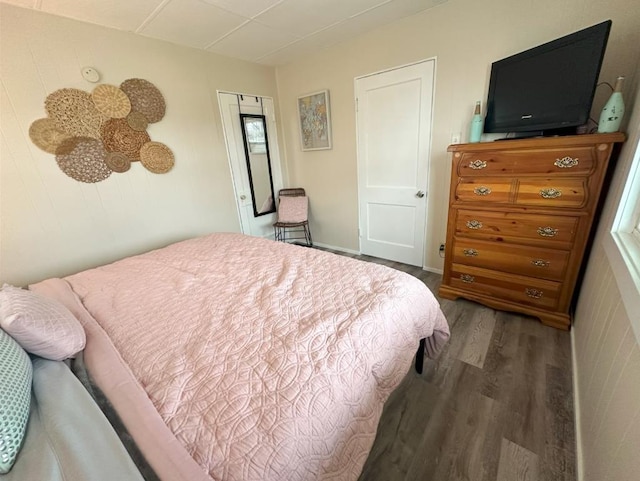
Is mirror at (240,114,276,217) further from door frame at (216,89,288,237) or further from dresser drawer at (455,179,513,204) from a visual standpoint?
dresser drawer at (455,179,513,204)

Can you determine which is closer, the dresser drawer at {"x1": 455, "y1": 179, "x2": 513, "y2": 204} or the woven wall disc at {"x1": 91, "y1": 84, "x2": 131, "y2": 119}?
the dresser drawer at {"x1": 455, "y1": 179, "x2": 513, "y2": 204}

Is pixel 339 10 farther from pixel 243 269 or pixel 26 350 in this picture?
pixel 26 350

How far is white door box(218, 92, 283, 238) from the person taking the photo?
2.96 meters

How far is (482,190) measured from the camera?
1897mm

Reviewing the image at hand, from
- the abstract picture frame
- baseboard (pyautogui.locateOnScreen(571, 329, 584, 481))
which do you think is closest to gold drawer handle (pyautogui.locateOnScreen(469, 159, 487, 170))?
baseboard (pyautogui.locateOnScreen(571, 329, 584, 481))

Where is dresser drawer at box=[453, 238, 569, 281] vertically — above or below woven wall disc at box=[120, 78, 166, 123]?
below

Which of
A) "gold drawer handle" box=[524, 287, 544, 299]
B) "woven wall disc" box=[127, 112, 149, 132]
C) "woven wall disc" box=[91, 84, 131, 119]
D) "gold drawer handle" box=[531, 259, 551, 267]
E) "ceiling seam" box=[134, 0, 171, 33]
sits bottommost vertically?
"gold drawer handle" box=[524, 287, 544, 299]

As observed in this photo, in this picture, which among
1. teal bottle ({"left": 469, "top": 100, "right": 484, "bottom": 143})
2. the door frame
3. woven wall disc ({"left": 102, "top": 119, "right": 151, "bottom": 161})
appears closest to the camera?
teal bottle ({"left": 469, "top": 100, "right": 484, "bottom": 143})

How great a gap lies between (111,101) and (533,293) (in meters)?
3.59

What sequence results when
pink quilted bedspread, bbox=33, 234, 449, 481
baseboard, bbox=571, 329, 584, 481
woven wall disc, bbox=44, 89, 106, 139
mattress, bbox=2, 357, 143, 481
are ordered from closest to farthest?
mattress, bbox=2, 357, 143, 481 < pink quilted bedspread, bbox=33, 234, 449, 481 < baseboard, bbox=571, 329, 584, 481 < woven wall disc, bbox=44, 89, 106, 139

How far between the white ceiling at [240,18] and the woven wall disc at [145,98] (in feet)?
1.30

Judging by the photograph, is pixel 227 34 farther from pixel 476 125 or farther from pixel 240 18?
pixel 476 125

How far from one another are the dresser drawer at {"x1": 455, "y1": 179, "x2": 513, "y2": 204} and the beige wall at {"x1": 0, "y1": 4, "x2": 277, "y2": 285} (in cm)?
241

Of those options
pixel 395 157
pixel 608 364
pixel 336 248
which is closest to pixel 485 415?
pixel 608 364
